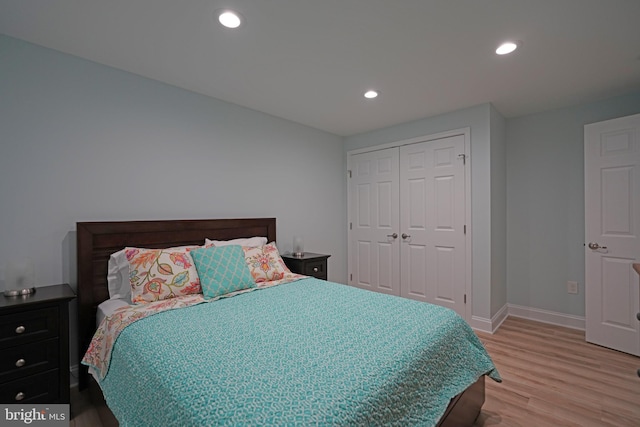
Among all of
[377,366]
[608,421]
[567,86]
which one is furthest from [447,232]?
[377,366]

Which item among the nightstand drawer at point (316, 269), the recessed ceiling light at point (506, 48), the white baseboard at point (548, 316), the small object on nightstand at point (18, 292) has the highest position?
the recessed ceiling light at point (506, 48)

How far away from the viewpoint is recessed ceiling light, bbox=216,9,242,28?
5.51 ft

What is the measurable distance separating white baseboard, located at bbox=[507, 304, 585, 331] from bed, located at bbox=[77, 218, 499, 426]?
2.25 meters

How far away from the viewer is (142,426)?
1119 millimetres

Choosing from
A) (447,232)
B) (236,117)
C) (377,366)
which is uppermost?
(236,117)

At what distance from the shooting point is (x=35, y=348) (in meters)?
1.71

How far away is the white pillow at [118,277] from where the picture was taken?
2.15 metres

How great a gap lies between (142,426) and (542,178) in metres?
4.13

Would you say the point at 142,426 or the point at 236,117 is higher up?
the point at 236,117

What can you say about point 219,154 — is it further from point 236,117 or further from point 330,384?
point 330,384

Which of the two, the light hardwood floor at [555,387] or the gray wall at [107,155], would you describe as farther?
the gray wall at [107,155]

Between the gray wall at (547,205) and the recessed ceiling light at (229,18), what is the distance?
11.0 feet

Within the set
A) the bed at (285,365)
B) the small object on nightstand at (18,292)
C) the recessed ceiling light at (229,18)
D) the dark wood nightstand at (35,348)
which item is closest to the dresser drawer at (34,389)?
the dark wood nightstand at (35,348)

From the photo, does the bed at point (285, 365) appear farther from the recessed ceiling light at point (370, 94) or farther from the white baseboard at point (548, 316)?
the white baseboard at point (548, 316)
